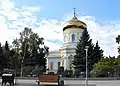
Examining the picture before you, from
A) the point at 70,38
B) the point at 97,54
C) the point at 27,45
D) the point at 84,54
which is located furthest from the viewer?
the point at 70,38

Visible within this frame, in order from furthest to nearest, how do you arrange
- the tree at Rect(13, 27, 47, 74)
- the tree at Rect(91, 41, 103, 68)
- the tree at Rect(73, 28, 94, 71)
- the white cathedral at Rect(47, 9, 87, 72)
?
1. the white cathedral at Rect(47, 9, 87, 72)
2. the tree at Rect(13, 27, 47, 74)
3. the tree at Rect(91, 41, 103, 68)
4. the tree at Rect(73, 28, 94, 71)

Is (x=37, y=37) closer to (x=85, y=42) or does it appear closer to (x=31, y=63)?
(x=31, y=63)

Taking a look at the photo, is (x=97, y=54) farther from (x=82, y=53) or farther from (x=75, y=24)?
(x=75, y=24)

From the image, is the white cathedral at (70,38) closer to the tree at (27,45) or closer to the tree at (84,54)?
the tree at (27,45)

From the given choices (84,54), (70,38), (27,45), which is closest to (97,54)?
(84,54)

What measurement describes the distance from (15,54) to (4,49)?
13.6m

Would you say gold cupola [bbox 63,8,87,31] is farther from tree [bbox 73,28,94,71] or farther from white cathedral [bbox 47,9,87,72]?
tree [bbox 73,28,94,71]

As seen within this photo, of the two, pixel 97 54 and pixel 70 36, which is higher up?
pixel 70 36

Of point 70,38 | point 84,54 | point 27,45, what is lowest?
point 84,54

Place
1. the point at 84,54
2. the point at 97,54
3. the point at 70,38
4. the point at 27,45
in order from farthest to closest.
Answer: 1. the point at 70,38
2. the point at 27,45
3. the point at 97,54
4. the point at 84,54

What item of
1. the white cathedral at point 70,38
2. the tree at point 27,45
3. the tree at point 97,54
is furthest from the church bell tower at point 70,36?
the tree at point 97,54

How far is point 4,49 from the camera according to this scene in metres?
77.8

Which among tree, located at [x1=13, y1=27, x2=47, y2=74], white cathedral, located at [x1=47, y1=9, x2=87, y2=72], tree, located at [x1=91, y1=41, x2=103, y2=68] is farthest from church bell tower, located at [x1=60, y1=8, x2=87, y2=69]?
tree, located at [x1=91, y1=41, x2=103, y2=68]

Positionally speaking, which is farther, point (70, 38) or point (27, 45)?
point (70, 38)
